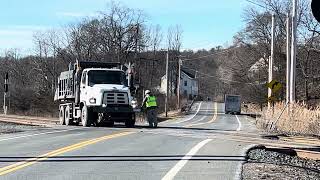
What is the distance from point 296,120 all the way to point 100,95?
1071cm

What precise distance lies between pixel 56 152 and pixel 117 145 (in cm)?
249

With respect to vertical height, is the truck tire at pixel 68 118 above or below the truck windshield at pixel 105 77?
below

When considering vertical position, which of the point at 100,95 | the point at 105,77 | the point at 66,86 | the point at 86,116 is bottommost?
the point at 86,116

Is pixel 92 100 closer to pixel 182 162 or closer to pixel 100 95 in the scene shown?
pixel 100 95

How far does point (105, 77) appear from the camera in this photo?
27.8 meters

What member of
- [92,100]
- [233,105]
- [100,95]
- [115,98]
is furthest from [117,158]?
[233,105]

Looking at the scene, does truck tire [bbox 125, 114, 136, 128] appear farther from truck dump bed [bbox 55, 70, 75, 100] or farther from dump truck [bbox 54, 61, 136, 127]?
truck dump bed [bbox 55, 70, 75, 100]

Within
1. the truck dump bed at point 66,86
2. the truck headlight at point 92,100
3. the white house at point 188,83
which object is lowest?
the truck headlight at point 92,100

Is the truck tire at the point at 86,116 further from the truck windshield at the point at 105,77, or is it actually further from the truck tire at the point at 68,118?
the truck tire at the point at 68,118

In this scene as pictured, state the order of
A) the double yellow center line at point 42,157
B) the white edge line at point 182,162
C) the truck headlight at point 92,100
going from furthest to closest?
1. the truck headlight at point 92,100
2. the double yellow center line at point 42,157
3. the white edge line at point 182,162

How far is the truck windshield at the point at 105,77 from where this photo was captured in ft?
90.9

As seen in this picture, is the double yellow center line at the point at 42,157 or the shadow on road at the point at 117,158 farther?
the shadow on road at the point at 117,158

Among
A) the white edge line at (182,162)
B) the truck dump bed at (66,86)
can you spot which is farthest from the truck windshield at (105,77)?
the white edge line at (182,162)

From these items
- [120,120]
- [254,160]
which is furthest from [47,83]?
[254,160]
